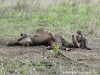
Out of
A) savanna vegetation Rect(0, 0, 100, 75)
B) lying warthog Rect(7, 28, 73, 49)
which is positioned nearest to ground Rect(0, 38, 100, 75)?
lying warthog Rect(7, 28, 73, 49)

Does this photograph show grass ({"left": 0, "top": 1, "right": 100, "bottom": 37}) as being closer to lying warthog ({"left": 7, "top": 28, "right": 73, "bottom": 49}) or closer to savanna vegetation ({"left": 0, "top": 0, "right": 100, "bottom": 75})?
savanna vegetation ({"left": 0, "top": 0, "right": 100, "bottom": 75})

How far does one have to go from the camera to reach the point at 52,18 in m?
15.0

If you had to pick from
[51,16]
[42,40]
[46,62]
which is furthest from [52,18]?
[46,62]

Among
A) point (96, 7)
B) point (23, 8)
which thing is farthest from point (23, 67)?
point (96, 7)

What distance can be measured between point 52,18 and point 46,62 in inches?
282

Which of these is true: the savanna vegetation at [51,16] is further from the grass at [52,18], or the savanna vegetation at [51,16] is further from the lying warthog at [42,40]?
the lying warthog at [42,40]

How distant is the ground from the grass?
2.60 m

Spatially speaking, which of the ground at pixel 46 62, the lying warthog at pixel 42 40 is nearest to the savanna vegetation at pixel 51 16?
the lying warthog at pixel 42 40

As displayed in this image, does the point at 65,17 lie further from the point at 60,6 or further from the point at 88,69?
the point at 88,69

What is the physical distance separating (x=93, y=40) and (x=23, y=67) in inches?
190

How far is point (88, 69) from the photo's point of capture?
766 cm

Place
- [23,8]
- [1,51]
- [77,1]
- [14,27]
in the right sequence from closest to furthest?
[1,51]
[14,27]
[23,8]
[77,1]

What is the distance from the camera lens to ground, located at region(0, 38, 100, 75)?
7.23m

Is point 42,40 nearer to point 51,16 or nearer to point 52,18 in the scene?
point 52,18
